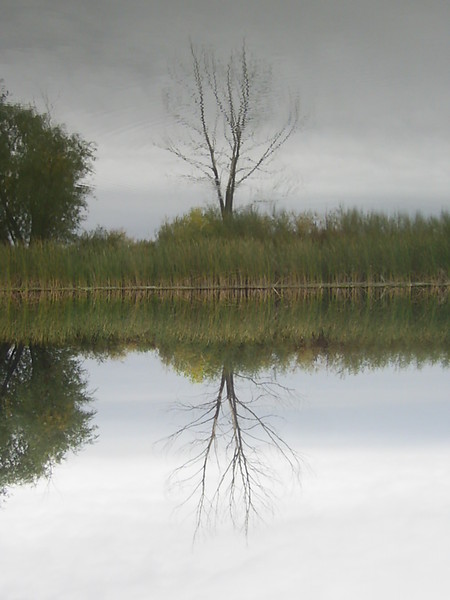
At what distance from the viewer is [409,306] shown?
7938 mm

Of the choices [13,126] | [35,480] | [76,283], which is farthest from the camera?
[13,126]

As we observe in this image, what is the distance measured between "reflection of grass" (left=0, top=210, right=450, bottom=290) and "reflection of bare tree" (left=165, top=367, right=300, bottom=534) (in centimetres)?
713

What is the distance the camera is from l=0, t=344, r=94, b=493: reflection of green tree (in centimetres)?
223

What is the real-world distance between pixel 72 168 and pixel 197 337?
1290cm

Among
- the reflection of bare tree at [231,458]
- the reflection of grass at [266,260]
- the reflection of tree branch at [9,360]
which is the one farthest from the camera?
the reflection of grass at [266,260]

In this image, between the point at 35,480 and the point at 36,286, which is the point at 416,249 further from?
the point at 35,480

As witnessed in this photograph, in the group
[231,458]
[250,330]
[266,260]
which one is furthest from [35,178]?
[231,458]

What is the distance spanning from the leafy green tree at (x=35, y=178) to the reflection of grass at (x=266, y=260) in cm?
521

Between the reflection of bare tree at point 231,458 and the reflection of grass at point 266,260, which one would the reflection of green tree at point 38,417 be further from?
the reflection of grass at point 266,260

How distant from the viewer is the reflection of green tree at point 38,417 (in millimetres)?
2227

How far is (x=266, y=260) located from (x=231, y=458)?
8.04m

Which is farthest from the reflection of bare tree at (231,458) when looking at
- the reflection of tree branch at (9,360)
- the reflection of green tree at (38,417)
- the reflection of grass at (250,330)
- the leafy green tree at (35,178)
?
the leafy green tree at (35,178)

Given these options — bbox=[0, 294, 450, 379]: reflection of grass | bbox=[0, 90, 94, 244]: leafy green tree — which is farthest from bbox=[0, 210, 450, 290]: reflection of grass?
bbox=[0, 90, 94, 244]: leafy green tree

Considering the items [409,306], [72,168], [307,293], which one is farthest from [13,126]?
[409,306]
